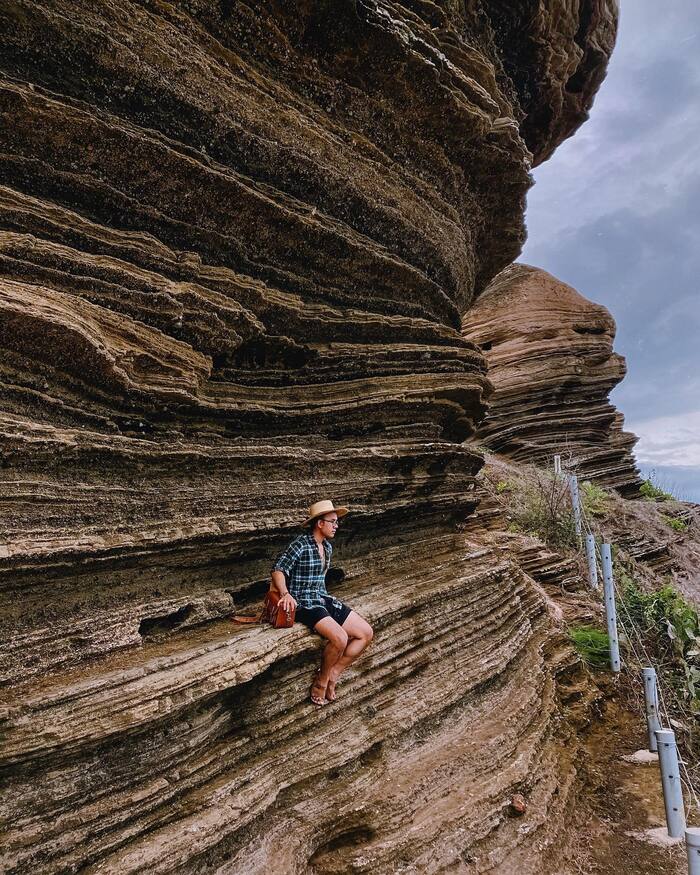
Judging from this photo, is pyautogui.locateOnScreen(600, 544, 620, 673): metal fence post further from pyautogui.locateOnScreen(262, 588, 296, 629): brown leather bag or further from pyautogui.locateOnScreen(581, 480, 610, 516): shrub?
pyautogui.locateOnScreen(581, 480, 610, 516): shrub

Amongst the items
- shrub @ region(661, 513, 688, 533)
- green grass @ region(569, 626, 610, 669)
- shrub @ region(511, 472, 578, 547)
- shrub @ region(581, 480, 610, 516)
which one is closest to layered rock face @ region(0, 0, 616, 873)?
green grass @ region(569, 626, 610, 669)

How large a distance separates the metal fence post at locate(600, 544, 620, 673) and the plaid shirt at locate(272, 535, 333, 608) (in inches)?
168

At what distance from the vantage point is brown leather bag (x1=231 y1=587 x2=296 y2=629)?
4852 mm

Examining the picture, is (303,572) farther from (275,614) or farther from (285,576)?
(275,614)

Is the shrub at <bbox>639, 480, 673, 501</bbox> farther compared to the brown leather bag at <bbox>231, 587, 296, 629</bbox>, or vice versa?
the shrub at <bbox>639, 480, 673, 501</bbox>

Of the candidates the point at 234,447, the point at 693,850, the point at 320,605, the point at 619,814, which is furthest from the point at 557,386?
the point at 693,850

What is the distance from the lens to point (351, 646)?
4.92 m

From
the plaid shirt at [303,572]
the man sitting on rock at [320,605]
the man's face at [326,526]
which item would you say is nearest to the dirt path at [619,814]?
the man sitting on rock at [320,605]

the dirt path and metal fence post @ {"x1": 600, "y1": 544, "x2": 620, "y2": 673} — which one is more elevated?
metal fence post @ {"x1": 600, "y1": 544, "x2": 620, "y2": 673}

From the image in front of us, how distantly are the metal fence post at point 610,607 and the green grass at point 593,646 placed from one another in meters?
0.21

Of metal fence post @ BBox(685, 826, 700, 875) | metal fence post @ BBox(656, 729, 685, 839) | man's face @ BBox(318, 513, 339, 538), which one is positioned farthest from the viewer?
man's face @ BBox(318, 513, 339, 538)

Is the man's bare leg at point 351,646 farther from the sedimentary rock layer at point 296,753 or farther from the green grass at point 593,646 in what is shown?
the green grass at point 593,646

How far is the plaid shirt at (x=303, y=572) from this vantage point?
199 inches

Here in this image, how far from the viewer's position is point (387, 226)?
Result: 23.5ft
